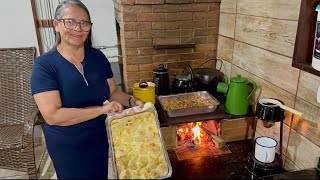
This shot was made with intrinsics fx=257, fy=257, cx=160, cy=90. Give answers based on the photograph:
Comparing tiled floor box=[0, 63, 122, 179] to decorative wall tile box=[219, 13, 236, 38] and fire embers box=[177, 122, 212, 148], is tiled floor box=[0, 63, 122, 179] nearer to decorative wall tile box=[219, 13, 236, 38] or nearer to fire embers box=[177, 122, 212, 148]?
fire embers box=[177, 122, 212, 148]

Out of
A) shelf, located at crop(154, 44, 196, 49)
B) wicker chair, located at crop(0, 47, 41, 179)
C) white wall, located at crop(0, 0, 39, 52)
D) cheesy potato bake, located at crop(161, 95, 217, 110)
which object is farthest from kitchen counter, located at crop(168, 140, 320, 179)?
white wall, located at crop(0, 0, 39, 52)

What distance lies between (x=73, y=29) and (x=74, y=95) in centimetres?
34

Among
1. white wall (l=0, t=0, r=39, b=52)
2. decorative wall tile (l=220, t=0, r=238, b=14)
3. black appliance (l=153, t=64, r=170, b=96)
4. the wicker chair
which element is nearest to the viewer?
decorative wall tile (l=220, t=0, r=238, b=14)

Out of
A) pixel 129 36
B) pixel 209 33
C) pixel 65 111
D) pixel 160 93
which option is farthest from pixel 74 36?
pixel 209 33

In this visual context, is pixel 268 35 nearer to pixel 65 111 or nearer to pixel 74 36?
pixel 74 36

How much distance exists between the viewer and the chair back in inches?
89.0

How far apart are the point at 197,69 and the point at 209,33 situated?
0.35 meters

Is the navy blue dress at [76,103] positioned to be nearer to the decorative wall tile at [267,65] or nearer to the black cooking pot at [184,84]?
the black cooking pot at [184,84]

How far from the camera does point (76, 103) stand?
1.36 metres

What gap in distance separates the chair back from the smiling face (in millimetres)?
1136

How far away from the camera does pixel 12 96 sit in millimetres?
2275

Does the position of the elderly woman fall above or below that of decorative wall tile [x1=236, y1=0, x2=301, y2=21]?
below

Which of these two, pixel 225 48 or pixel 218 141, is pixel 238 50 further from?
pixel 218 141

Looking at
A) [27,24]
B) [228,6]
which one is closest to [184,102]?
[228,6]
